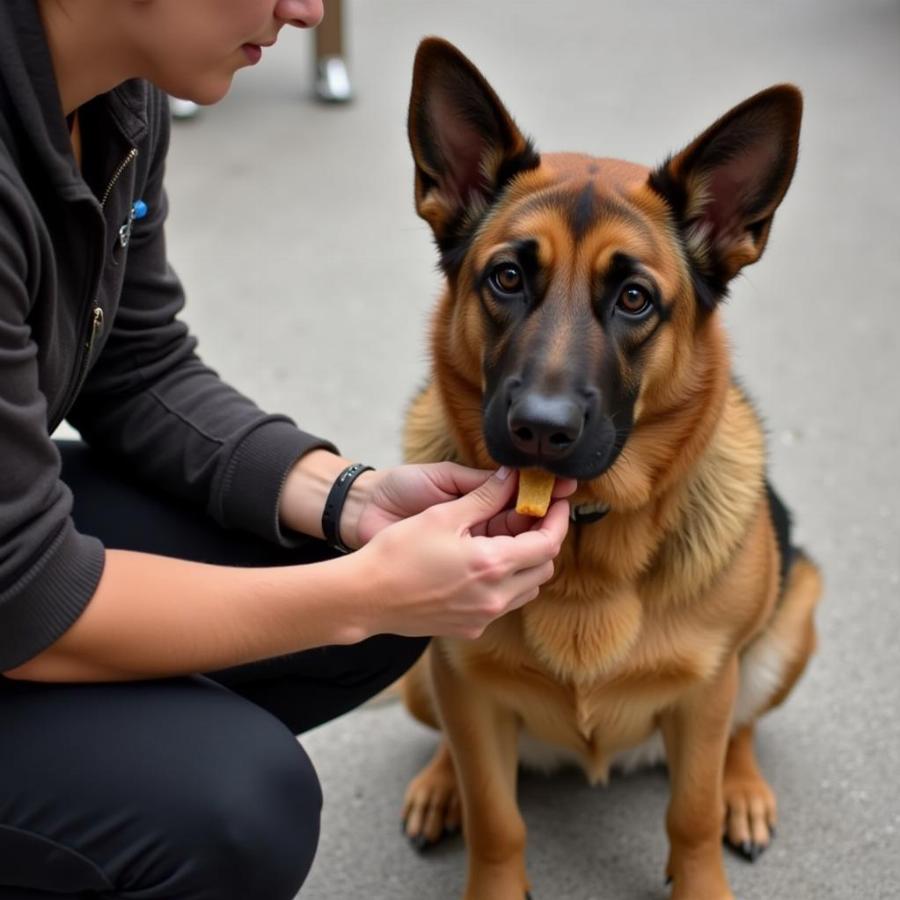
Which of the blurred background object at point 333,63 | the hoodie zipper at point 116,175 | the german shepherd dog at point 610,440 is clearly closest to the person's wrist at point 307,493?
the german shepherd dog at point 610,440

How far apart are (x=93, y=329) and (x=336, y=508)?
42 centimetres

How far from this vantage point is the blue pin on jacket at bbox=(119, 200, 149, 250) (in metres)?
1.65

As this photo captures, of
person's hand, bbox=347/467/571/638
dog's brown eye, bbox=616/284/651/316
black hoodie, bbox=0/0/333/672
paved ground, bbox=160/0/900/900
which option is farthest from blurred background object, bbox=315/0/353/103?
person's hand, bbox=347/467/571/638

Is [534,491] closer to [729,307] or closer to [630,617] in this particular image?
[630,617]

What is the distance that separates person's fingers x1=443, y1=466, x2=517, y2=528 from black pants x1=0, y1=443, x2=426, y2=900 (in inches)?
14.6

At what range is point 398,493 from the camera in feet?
5.81

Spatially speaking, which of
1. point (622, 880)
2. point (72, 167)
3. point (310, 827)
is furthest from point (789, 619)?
point (72, 167)

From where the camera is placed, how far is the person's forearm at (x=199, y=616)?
57.4 inches

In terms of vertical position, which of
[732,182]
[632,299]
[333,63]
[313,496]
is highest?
[732,182]

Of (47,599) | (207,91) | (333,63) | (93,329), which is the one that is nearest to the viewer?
(47,599)

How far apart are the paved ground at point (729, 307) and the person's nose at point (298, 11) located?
4.38 ft

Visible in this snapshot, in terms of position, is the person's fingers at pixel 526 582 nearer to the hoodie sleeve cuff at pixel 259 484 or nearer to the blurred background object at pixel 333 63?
the hoodie sleeve cuff at pixel 259 484

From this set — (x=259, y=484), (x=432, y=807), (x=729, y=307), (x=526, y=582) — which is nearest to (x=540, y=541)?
(x=526, y=582)

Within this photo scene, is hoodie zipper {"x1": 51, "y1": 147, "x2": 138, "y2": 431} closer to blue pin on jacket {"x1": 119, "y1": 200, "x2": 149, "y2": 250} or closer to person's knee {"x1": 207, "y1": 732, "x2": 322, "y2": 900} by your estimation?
blue pin on jacket {"x1": 119, "y1": 200, "x2": 149, "y2": 250}
